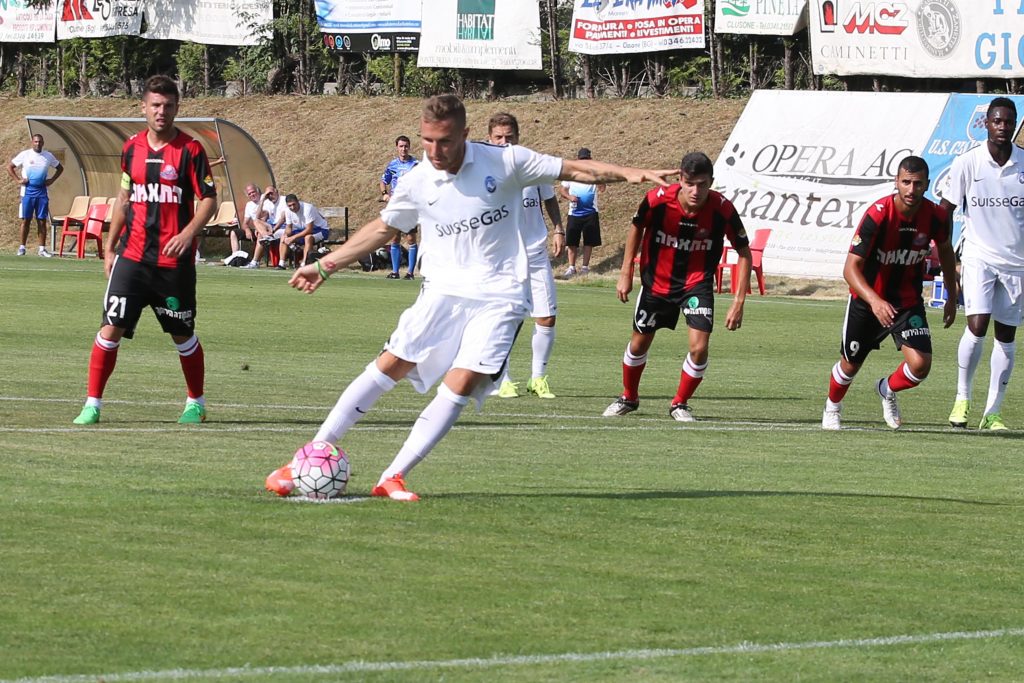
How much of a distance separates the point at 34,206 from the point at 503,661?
116ft

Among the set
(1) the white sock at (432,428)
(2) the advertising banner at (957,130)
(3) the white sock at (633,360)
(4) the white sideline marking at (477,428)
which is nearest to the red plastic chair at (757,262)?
(2) the advertising banner at (957,130)

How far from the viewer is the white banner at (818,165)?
33438 mm

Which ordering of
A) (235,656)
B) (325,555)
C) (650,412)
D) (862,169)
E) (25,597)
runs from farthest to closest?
(862,169) < (650,412) < (325,555) < (25,597) < (235,656)

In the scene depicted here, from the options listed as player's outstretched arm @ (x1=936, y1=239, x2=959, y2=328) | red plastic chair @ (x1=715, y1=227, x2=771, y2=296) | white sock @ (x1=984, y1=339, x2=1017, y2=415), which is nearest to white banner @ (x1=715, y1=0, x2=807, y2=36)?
red plastic chair @ (x1=715, y1=227, x2=771, y2=296)

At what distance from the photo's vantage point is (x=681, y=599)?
6.46m

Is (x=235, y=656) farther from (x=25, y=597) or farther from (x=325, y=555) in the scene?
(x=325, y=555)

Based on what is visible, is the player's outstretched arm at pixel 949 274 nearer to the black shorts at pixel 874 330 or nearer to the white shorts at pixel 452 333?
the black shorts at pixel 874 330

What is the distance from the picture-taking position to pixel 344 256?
339 inches

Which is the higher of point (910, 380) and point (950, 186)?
point (950, 186)

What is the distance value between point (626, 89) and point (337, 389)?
3179cm

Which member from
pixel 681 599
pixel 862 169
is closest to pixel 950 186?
pixel 681 599

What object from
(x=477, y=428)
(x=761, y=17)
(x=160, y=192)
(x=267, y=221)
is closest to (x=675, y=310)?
(x=477, y=428)

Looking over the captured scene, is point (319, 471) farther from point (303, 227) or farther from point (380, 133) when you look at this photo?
point (380, 133)

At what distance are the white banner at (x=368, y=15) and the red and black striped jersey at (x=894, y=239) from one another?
3326 centimetres
